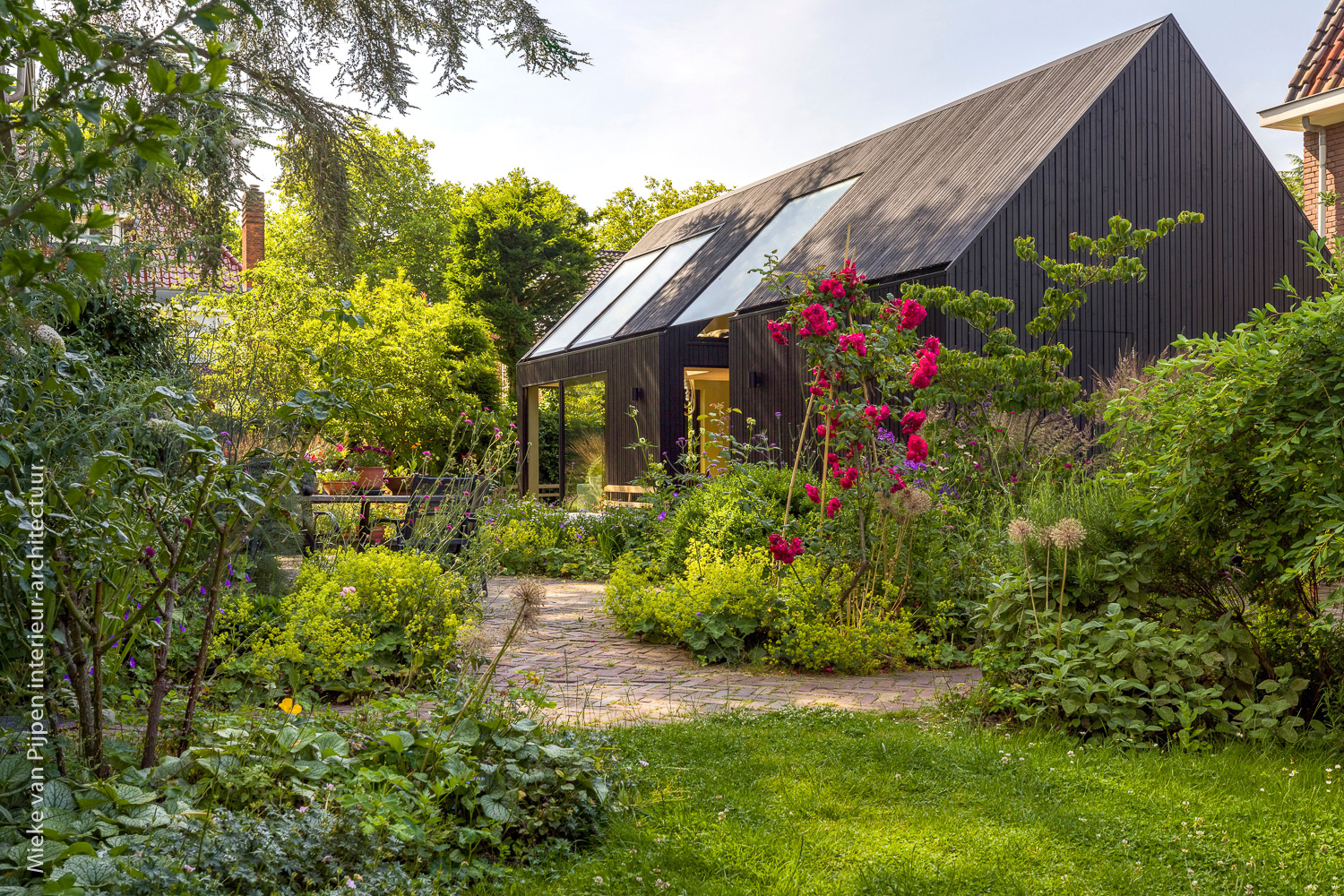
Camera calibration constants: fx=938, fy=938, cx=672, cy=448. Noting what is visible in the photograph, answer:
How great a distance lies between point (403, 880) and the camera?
2.25 m

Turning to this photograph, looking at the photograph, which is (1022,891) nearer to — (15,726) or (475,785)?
(475,785)

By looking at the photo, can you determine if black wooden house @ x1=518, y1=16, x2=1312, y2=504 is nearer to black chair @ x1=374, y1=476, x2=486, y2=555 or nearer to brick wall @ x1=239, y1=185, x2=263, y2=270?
black chair @ x1=374, y1=476, x2=486, y2=555

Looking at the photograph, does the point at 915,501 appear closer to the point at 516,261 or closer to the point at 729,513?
the point at 729,513

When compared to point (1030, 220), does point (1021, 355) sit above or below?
below

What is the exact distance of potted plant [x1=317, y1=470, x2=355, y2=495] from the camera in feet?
27.1

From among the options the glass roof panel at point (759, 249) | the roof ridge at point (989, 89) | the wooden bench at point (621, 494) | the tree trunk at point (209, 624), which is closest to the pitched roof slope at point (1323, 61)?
the roof ridge at point (989, 89)

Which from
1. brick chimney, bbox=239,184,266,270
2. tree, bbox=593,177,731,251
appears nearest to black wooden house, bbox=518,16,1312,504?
brick chimney, bbox=239,184,266,270

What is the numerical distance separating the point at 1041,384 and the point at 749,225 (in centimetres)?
803

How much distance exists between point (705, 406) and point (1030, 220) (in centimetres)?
761

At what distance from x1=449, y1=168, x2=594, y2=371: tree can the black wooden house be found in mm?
13335

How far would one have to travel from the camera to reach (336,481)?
9.74 meters

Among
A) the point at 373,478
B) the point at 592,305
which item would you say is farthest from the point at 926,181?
the point at 373,478

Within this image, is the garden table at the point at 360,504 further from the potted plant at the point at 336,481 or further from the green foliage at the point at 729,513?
the green foliage at the point at 729,513

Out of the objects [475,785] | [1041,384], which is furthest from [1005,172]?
[475,785]
